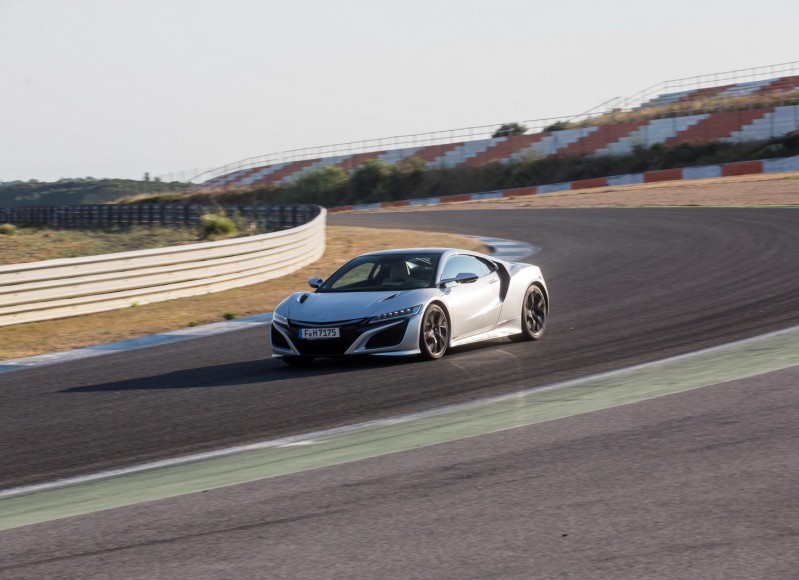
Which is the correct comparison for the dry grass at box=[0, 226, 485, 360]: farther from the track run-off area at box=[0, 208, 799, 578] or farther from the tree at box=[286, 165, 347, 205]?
the tree at box=[286, 165, 347, 205]

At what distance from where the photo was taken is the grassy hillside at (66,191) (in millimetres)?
134125

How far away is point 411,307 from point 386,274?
0.88m

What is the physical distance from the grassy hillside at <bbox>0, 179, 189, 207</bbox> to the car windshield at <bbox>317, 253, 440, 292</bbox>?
4433 inches

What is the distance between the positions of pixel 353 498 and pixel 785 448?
95.0 inches

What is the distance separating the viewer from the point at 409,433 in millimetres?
7195

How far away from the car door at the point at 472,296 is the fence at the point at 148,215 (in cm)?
1950

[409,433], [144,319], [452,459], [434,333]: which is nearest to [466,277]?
[434,333]

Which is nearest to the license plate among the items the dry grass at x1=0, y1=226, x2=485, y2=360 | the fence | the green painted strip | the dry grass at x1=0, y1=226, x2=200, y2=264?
the green painted strip

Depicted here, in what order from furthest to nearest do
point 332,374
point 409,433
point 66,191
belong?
point 66,191 < point 332,374 < point 409,433

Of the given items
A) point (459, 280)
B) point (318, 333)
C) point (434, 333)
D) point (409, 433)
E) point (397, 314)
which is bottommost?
point (409, 433)

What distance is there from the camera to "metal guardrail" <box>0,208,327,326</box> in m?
15.6

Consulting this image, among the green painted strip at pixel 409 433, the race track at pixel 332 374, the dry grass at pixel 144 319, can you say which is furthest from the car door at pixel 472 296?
the dry grass at pixel 144 319

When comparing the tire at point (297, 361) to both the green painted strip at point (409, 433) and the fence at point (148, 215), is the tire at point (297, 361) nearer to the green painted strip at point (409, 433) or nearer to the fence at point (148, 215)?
the green painted strip at point (409, 433)

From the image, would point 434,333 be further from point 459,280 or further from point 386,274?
point 386,274
